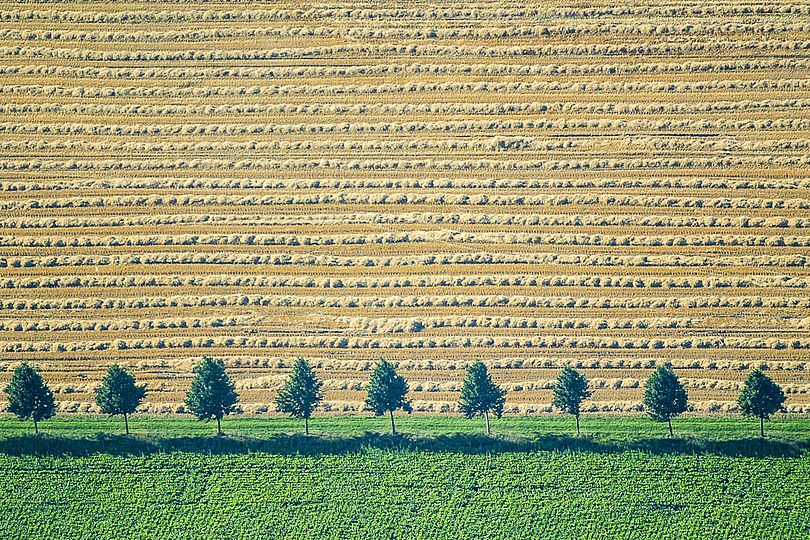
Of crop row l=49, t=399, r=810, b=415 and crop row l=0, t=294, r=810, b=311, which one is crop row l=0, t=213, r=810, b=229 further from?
crop row l=49, t=399, r=810, b=415

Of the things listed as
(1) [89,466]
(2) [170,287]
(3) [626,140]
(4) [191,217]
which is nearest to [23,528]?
(1) [89,466]

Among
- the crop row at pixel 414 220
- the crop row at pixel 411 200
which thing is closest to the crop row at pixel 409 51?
the crop row at pixel 411 200

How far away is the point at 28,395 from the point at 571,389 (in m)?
28.4

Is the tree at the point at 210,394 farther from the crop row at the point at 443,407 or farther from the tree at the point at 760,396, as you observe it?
the tree at the point at 760,396

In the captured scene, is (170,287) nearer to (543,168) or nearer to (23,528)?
(23,528)

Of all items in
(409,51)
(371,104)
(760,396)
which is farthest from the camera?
(409,51)

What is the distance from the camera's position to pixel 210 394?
190 feet

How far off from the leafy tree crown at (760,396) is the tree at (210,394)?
26.8 m

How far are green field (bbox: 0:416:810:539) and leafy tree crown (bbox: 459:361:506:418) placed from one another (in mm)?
1568

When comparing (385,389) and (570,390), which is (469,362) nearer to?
(385,389)

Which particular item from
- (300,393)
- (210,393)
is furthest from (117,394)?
(300,393)

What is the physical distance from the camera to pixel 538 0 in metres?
68.6

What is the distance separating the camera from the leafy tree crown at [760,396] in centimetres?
5681

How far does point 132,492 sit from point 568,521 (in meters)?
22.2
